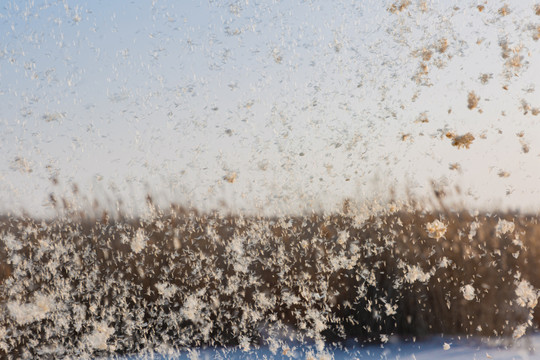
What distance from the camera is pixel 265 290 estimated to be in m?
5.91

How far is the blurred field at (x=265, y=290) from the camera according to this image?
5.82 metres

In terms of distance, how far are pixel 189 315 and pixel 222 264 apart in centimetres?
53

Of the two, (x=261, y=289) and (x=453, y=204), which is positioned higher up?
(x=453, y=204)

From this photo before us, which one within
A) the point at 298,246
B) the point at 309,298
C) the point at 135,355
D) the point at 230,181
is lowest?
the point at 135,355

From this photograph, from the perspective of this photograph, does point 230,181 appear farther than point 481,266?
Yes

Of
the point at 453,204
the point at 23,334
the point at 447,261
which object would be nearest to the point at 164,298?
the point at 23,334

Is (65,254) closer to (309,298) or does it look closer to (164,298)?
(164,298)

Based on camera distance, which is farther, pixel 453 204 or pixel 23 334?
pixel 453 204

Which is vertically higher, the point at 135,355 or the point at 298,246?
the point at 298,246

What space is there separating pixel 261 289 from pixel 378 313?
40.8 inches

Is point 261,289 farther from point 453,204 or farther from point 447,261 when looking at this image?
point 453,204

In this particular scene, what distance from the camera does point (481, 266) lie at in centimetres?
593

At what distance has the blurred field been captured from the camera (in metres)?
→ 5.82

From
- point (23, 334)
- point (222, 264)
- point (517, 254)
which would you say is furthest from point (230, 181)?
point (517, 254)
